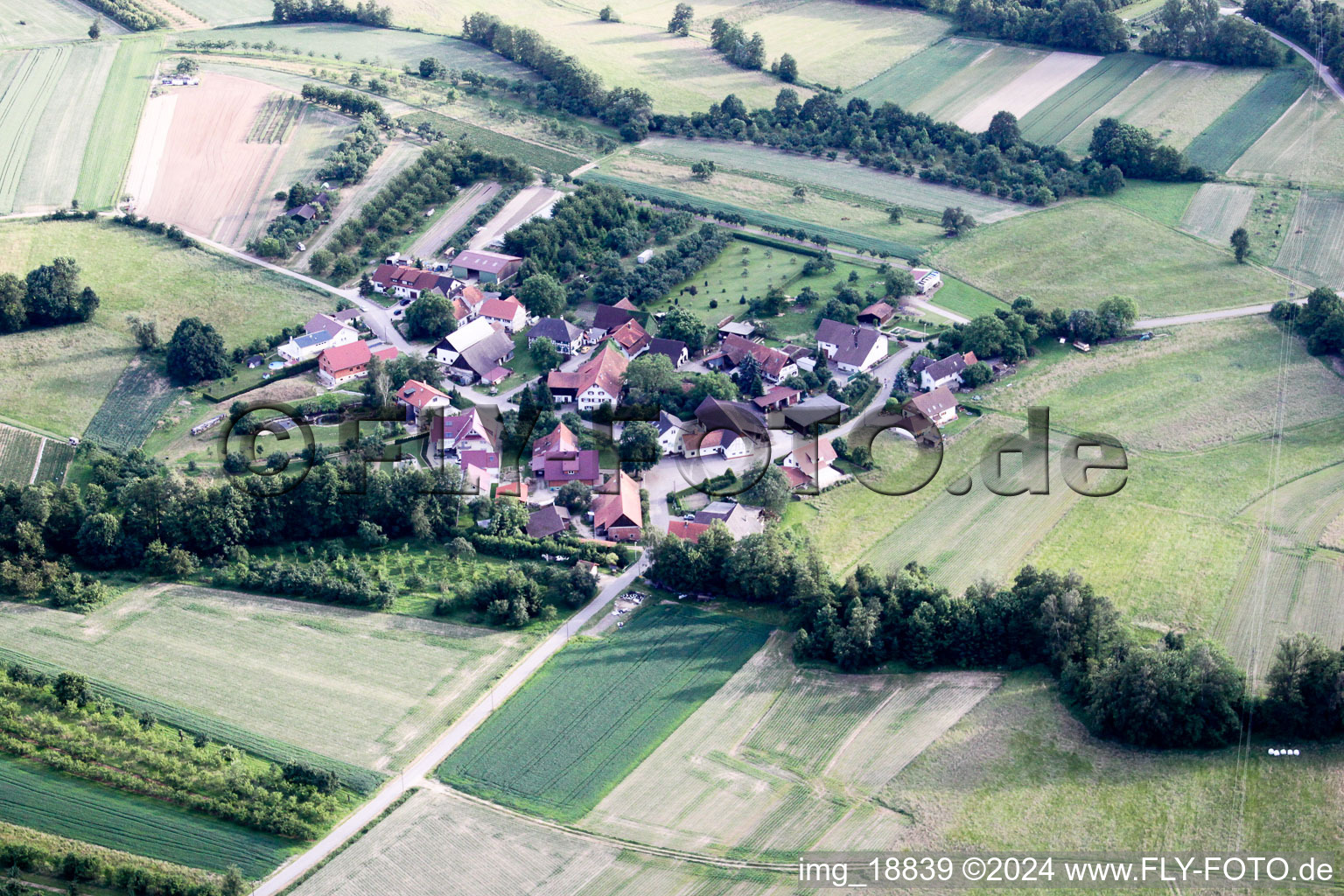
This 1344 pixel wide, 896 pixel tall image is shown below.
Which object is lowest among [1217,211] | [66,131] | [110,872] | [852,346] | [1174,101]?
[110,872]

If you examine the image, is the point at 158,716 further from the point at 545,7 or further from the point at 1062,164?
the point at 545,7

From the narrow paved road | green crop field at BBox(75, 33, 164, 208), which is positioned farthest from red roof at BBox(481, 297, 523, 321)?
green crop field at BBox(75, 33, 164, 208)

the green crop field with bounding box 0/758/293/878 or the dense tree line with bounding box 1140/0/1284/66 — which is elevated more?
the dense tree line with bounding box 1140/0/1284/66

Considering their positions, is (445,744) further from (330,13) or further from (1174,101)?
(330,13)

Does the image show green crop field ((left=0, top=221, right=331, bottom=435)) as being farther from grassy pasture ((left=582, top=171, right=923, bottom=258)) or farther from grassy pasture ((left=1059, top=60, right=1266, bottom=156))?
grassy pasture ((left=1059, top=60, right=1266, bottom=156))

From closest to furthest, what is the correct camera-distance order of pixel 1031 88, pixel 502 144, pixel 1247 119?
pixel 1247 119 < pixel 502 144 < pixel 1031 88

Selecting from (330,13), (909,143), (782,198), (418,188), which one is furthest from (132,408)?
(330,13)
